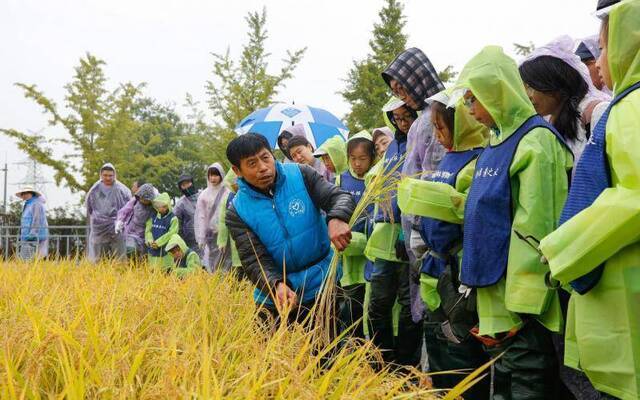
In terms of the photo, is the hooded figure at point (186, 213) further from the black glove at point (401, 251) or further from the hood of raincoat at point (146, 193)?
the black glove at point (401, 251)

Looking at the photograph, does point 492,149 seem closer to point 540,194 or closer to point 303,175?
point 540,194

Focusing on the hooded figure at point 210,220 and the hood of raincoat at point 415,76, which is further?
the hooded figure at point 210,220

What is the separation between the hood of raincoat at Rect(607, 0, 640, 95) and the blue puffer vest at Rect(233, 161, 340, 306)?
1.81 meters

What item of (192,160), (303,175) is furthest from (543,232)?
(192,160)

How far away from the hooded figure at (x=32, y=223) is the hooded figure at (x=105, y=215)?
→ 67cm

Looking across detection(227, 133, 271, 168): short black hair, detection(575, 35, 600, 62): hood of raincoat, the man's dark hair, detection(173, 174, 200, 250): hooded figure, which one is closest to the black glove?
detection(227, 133, 271, 168): short black hair

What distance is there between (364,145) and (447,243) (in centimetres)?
210

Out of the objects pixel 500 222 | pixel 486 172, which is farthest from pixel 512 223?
pixel 486 172

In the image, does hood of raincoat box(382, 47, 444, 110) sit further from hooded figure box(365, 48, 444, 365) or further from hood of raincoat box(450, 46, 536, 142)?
hood of raincoat box(450, 46, 536, 142)

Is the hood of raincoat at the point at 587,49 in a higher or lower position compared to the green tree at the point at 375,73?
lower

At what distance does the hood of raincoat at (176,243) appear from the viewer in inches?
305

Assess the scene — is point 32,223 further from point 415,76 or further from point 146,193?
point 415,76

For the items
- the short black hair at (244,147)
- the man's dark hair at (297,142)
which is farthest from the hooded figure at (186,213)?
the short black hair at (244,147)

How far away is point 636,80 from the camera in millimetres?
1782
